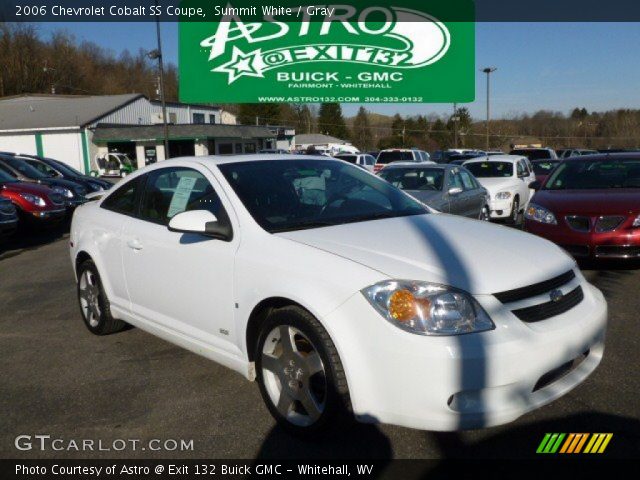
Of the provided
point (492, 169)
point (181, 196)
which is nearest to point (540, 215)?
point (181, 196)

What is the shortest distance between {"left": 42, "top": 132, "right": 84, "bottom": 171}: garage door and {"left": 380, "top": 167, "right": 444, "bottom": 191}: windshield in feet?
115

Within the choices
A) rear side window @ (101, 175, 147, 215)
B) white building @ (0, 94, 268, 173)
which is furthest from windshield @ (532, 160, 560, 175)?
white building @ (0, 94, 268, 173)

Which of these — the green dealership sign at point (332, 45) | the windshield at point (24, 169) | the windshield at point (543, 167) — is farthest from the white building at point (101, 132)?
the windshield at point (543, 167)

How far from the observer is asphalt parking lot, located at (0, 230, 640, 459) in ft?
9.90

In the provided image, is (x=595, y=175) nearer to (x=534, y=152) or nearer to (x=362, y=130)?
(x=534, y=152)

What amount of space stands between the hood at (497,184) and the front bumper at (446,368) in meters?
10.2

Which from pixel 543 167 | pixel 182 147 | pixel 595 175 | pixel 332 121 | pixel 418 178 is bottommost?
pixel 543 167

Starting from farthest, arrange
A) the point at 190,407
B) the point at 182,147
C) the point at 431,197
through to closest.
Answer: the point at 182,147 → the point at 431,197 → the point at 190,407

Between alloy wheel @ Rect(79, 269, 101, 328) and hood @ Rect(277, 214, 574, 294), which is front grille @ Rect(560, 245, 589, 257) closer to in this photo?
hood @ Rect(277, 214, 574, 294)

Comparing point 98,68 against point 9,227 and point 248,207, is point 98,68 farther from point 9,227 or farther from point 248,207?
point 248,207

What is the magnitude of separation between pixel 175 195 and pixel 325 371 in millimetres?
2023

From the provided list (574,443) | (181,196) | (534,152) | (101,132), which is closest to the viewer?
(574,443)

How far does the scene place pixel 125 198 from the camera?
4.70 m

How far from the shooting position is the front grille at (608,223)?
6.44m
